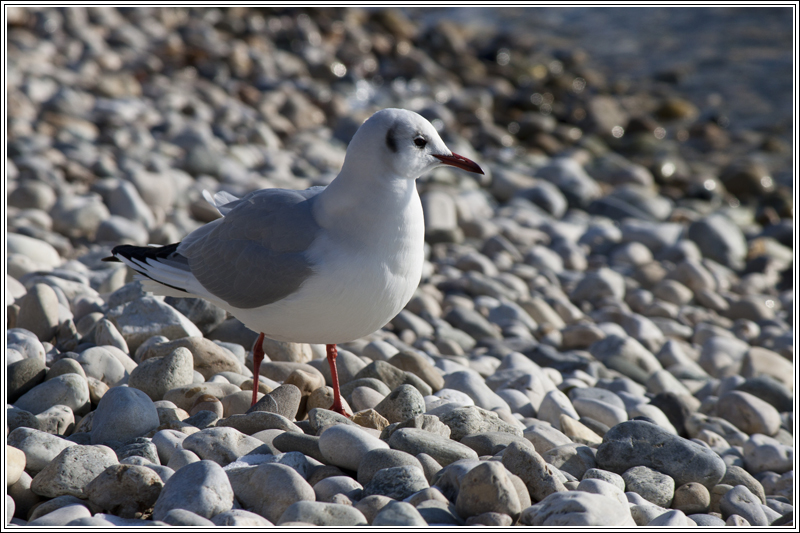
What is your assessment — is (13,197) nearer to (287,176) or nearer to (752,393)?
(287,176)

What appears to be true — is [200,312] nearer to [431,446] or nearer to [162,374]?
[162,374]

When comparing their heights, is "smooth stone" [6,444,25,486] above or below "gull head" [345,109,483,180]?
below

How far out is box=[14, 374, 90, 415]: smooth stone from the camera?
325cm

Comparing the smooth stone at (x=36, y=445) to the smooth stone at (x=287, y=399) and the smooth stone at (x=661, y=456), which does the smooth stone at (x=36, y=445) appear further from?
the smooth stone at (x=661, y=456)

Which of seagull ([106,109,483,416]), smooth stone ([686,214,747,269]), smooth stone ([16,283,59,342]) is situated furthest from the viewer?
smooth stone ([686,214,747,269])

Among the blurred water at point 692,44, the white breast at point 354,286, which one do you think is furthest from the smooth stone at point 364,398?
the blurred water at point 692,44

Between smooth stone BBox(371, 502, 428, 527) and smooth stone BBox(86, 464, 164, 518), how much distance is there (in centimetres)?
76

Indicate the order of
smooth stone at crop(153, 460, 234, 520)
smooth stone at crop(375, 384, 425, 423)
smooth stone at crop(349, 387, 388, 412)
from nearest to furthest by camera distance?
smooth stone at crop(153, 460, 234, 520) < smooth stone at crop(375, 384, 425, 423) < smooth stone at crop(349, 387, 388, 412)

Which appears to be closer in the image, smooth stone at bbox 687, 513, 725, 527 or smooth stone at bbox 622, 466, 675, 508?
smooth stone at bbox 687, 513, 725, 527

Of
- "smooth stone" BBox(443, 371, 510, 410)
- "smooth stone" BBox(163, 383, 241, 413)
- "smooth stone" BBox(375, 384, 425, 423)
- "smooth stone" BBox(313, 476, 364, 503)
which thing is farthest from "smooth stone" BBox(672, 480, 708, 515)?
"smooth stone" BBox(163, 383, 241, 413)

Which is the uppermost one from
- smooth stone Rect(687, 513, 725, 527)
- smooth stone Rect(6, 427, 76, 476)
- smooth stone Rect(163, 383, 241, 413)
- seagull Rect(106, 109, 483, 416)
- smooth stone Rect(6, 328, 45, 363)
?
seagull Rect(106, 109, 483, 416)

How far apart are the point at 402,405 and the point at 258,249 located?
0.90m

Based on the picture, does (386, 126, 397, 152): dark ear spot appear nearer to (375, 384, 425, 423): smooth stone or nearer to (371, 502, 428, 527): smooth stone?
(375, 384, 425, 423): smooth stone

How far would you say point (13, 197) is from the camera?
602 centimetres
